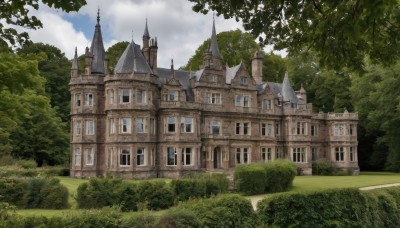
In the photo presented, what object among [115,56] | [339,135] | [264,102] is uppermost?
[115,56]

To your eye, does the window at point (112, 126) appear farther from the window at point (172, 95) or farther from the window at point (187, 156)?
the window at point (187, 156)

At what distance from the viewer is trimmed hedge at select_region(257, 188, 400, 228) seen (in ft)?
50.8

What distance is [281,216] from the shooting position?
607 inches

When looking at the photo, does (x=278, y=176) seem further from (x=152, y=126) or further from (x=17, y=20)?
(x=17, y=20)

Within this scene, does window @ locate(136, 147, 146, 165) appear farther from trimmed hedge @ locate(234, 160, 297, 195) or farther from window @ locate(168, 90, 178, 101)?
trimmed hedge @ locate(234, 160, 297, 195)

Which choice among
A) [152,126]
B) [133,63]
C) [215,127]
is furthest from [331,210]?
[133,63]

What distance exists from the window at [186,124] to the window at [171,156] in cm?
186

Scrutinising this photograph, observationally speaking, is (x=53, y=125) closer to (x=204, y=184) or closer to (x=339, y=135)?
(x=204, y=184)

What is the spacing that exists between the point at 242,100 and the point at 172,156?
9.27 m

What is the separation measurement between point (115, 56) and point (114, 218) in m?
45.6

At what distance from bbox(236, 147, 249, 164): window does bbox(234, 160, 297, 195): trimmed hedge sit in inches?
452

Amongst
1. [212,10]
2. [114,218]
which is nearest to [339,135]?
[114,218]

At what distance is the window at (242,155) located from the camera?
38938mm

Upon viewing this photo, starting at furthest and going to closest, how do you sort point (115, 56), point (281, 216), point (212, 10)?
1. point (115, 56)
2. point (281, 216)
3. point (212, 10)
